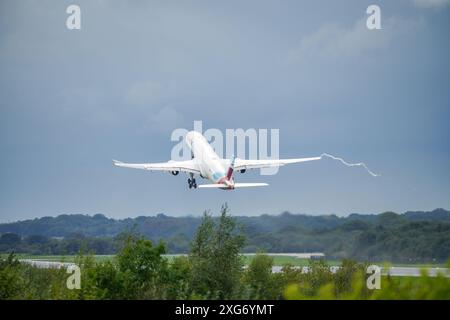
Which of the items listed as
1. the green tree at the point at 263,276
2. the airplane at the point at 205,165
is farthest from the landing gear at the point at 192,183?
the green tree at the point at 263,276

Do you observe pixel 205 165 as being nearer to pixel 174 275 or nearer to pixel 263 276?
pixel 263 276

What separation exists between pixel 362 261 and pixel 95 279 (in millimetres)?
42160

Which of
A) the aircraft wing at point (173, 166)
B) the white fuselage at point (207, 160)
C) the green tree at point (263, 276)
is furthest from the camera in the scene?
the aircraft wing at point (173, 166)

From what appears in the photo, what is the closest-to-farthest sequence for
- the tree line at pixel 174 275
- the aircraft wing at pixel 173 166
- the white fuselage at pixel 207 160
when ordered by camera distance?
1. the tree line at pixel 174 275
2. the white fuselage at pixel 207 160
3. the aircraft wing at pixel 173 166

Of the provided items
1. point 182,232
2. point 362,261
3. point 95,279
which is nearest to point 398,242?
point 362,261

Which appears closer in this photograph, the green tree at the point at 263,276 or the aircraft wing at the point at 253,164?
the green tree at the point at 263,276

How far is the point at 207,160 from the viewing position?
347 feet

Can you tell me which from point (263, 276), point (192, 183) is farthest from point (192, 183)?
point (263, 276)

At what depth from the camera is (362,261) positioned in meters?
115

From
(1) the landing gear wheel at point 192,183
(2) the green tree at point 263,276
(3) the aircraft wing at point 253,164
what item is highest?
(3) the aircraft wing at point 253,164

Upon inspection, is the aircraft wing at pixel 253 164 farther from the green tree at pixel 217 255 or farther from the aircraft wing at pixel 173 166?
the green tree at pixel 217 255

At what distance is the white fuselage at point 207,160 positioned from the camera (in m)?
100
